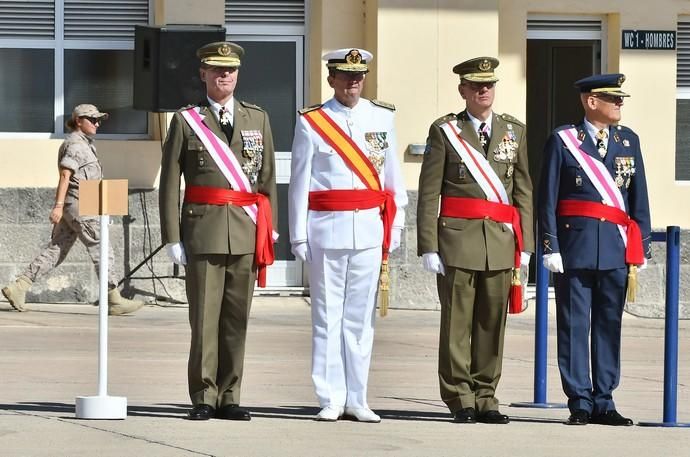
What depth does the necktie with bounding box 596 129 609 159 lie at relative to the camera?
9.74 meters

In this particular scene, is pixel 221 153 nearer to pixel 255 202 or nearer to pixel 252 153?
pixel 252 153

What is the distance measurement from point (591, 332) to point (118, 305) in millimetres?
6567

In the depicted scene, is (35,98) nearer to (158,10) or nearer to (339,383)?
(158,10)

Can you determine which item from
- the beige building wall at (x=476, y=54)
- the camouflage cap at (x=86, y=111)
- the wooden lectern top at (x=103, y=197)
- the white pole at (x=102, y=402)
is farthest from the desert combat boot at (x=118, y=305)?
the white pole at (x=102, y=402)

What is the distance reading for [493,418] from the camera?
9.54m

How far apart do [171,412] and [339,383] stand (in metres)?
0.93

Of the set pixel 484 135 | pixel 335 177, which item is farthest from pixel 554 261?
pixel 335 177

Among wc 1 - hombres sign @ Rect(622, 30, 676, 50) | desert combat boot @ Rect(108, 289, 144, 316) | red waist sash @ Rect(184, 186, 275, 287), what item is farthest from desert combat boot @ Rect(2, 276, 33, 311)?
red waist sash @ Rect(184, 186, 275, 287)

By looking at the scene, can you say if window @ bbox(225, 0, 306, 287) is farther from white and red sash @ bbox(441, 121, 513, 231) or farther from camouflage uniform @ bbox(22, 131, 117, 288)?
white and red sash @ bbox(441, 121, 513, 231)

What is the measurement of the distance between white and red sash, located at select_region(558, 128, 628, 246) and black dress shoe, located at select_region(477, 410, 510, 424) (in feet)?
3.73

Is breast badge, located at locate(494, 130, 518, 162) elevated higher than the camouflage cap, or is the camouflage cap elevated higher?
the camouflage cap

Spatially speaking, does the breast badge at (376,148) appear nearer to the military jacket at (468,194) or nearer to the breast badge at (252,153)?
the military jacket at (468,194)

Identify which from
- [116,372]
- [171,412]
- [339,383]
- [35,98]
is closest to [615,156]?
[339,383]

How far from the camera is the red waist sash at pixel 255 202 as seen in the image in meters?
9.48
